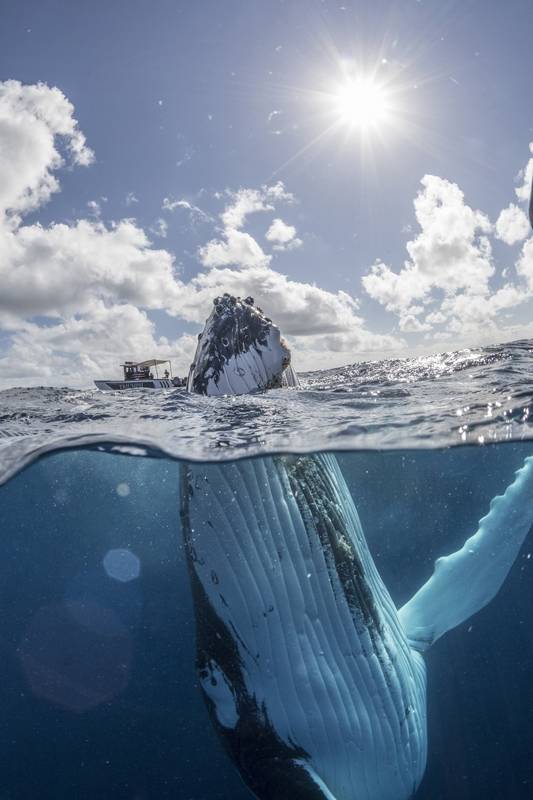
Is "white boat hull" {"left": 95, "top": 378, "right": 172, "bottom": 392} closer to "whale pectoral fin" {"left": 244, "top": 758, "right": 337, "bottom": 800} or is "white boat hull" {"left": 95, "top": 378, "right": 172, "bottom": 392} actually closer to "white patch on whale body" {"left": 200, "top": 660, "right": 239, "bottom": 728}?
"white patch on whale body" {"left": 200, "top": 660, "right": 239, "bottom": 728}

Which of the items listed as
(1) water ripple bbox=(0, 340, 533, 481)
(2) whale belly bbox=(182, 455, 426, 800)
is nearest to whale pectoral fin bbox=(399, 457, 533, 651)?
(2) whale belly bbox=(182, 455, 426, 800)

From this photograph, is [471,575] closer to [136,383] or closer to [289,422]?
[289,422]

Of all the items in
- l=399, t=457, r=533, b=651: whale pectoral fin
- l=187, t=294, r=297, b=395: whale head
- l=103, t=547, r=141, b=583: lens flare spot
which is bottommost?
l=103, t=547, r=141, b=583: lens flare spot

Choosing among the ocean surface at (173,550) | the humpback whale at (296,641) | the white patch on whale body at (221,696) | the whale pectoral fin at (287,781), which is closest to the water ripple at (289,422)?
the ocean surface at (173,550)

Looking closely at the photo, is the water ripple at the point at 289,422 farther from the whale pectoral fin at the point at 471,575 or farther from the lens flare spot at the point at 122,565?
the lens flare spot at the point at 122,565

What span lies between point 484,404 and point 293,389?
3038 millimetres

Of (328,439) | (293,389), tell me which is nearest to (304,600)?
(328,439)

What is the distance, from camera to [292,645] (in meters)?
4.19

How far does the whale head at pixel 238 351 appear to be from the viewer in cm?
602

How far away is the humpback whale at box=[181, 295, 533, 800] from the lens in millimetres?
3998

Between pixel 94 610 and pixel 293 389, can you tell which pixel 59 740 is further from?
pixel 293 389

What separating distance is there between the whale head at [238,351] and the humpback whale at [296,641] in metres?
1.60

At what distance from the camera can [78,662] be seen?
17.5 metres

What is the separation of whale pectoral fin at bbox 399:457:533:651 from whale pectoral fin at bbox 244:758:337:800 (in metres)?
2.55
